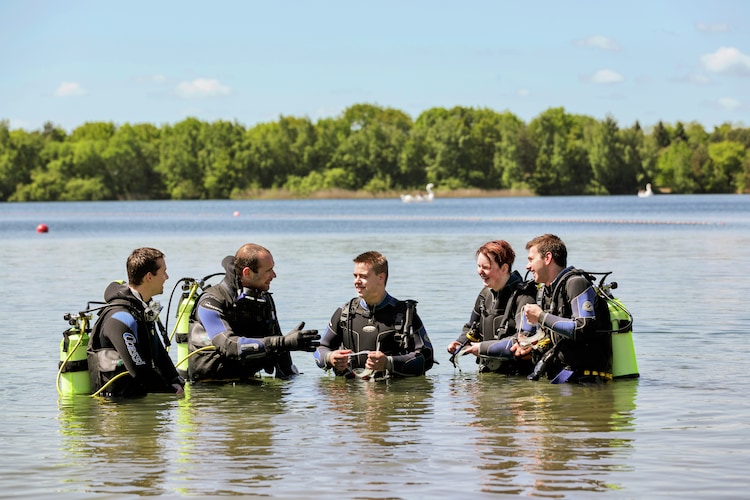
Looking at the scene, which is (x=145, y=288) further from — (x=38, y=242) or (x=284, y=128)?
(x=284, y=128)

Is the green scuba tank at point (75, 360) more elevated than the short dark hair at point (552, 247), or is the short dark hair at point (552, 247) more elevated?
the short dark hair at point (552, 247)

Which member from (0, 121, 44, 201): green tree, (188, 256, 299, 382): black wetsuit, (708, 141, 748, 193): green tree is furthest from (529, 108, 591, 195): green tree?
(188, 256, 299, 382): black wetsuit

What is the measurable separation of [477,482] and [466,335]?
3.77 metres

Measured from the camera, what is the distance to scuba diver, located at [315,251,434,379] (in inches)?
404

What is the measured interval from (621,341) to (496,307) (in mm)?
1118

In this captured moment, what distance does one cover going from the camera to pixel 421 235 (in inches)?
1875

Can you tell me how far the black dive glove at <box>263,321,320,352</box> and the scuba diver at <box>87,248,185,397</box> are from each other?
2.70 feet

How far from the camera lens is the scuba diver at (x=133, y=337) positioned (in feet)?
30.4

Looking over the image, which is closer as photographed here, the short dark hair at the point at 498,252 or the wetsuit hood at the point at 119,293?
the wetsuit hood at the point at 119,293

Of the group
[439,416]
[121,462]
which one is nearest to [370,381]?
[439,416]

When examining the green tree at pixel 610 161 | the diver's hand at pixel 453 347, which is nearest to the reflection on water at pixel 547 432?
the diver's hand at pixel 453 347

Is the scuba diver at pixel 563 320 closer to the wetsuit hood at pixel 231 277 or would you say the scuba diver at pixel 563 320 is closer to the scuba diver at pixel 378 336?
the scuba diver at pixel 378 336

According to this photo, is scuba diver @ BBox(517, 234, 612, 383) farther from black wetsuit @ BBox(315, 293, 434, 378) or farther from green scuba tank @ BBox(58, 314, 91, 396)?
green scuba tank @ BBox(58, 314, 91, 396)

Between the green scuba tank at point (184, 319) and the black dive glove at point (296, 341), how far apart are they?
1.06 metres
